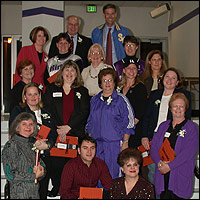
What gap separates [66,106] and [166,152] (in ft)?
4.10

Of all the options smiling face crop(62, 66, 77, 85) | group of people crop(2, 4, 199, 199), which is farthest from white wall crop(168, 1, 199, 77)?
smiling face crop(62, 66, 77, 85)

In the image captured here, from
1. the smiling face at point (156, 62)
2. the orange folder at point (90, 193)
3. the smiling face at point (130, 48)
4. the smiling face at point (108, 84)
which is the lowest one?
the orange folder at point (90, 193)

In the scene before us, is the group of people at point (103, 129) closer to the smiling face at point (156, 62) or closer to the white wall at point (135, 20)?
the smiling face at point (156, 62)

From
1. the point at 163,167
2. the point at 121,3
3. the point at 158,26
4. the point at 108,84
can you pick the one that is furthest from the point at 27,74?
the point at 158,26

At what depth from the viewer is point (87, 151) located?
3488mm

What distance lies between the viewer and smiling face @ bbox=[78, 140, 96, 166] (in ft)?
11.4

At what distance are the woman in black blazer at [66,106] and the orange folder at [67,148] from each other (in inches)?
1.9

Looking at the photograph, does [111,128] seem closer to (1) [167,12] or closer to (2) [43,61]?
(2) [43,61]

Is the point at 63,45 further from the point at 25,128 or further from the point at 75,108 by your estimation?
the point at 25,128

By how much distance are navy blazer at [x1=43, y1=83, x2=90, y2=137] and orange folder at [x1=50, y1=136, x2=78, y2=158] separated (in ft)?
0.31

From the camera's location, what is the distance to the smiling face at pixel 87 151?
11.4 feet

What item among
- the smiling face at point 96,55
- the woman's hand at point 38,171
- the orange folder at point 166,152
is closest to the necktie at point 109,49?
the smiling face at point 96,55

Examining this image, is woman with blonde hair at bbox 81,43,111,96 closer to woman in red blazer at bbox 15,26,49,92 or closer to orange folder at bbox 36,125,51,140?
woman in red blazer at bbox 15,26,49,92

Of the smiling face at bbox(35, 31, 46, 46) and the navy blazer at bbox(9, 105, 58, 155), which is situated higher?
the smiling face at bbox(35, 31, 46, 46)
